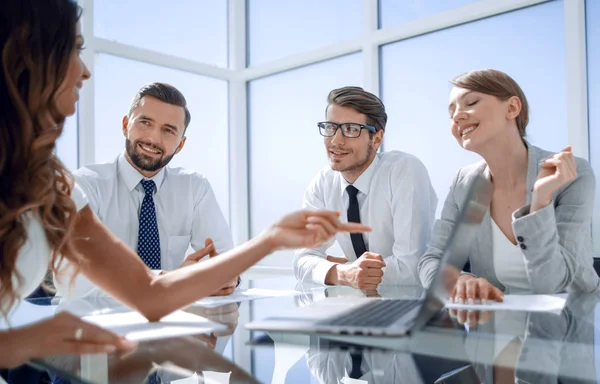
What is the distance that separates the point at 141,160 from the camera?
8.50 ft

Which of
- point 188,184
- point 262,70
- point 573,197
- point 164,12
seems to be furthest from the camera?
point 262,70

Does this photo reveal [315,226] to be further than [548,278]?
No

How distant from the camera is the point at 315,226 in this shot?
1.11 m

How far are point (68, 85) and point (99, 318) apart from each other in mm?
547

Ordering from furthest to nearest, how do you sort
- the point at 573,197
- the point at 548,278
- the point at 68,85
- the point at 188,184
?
1. the point at 188,184
2. the point at 573,197
3. the point at 548,278
4. the point at 68,85

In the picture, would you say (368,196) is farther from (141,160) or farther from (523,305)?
(523,305)

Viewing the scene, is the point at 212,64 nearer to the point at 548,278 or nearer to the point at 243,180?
the point at 243,180

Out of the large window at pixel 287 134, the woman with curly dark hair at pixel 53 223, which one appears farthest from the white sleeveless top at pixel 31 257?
the large window at pixel 287 134

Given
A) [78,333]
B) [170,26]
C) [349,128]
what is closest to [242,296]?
[78,333]

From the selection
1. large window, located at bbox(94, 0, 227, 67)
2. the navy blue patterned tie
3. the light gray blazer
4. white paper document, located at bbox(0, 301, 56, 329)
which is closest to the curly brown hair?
white paper document, located at bbox(0, 301, 56, 329)

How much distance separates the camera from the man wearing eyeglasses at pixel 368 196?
2240 mm

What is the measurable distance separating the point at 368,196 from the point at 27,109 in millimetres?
1832

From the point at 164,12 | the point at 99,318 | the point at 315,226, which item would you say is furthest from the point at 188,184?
the point at 164,12

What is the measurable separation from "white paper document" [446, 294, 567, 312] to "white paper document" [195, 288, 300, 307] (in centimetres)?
60
